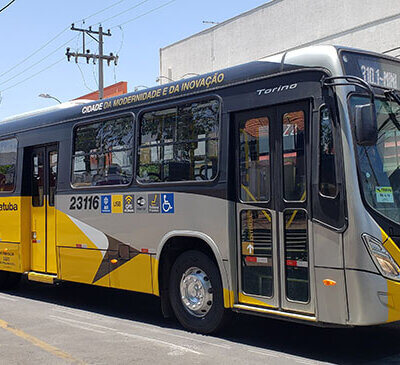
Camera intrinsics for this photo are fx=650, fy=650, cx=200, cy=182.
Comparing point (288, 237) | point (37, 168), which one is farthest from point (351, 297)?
point (37, 168)

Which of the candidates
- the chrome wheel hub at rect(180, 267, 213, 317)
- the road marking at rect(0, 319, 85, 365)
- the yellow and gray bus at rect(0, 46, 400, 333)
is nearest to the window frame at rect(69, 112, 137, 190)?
the yellow and gray bus at rect(0, 46, 400, 333)

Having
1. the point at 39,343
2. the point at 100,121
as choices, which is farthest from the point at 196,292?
the point at 100,121

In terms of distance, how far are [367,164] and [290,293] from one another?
163 centimetres

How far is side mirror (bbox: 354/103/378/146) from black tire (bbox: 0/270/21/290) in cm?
888

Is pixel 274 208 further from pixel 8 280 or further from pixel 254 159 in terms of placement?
pixel 8 280

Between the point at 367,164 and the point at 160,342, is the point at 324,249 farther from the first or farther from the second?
the point at 160,342

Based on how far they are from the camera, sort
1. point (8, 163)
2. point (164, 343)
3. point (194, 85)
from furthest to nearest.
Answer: point (8, 163), point (194, 85), point (164, 343)

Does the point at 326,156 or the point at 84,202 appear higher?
the point at 326,156

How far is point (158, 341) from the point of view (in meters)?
7.90

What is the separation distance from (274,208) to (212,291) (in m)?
1.47

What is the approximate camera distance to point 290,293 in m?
7.08

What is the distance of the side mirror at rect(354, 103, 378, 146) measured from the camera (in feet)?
20.9

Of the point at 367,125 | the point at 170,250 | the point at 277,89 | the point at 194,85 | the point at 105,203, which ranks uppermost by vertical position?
the point at 194,85

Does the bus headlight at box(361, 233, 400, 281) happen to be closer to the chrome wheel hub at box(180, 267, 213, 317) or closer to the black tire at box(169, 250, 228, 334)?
the black tire at box(169, 250, 228, 334)
